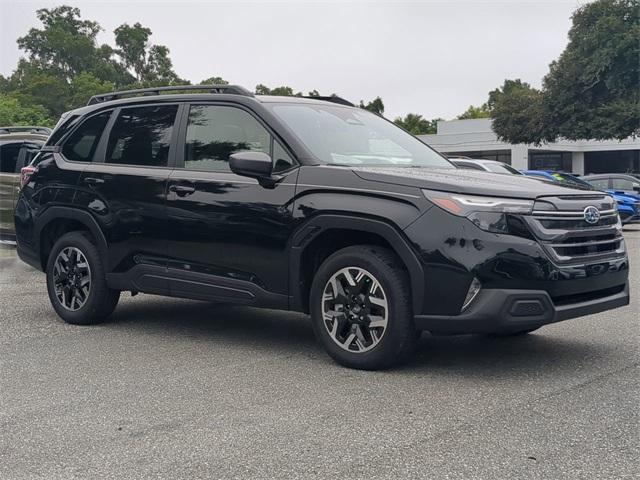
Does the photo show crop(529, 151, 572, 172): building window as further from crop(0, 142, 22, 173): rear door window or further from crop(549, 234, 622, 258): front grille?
crop(549, 234, 622, 258): front grille

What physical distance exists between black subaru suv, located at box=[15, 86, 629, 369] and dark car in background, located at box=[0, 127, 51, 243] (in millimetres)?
4458

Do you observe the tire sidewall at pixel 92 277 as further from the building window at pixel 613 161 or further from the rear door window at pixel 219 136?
the building window at pixel 613 161

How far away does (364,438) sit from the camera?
154 inches

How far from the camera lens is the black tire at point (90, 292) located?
6777 mm

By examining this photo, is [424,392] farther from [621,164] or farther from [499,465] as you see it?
[621,164]

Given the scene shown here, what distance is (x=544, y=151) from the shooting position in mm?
56344

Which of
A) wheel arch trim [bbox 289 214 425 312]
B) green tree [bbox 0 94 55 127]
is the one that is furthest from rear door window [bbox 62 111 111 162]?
green tree [bbox 0 94 55 127]

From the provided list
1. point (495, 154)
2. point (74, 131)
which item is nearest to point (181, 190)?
point (74, 131)

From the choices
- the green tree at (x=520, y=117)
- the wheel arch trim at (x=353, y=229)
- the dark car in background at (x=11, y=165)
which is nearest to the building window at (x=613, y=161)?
the green tree at (x=520, y=117)

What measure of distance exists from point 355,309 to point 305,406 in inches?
36.9

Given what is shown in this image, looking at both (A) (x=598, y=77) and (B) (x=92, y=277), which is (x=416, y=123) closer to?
(A) (x=598, y=77)

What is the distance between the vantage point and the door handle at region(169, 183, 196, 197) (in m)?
6.07

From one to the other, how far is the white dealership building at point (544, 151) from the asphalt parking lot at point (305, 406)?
50188 millimetres

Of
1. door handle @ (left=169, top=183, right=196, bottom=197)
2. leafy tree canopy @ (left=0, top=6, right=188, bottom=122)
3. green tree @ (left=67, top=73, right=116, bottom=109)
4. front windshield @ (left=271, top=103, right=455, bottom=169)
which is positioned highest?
leafy tree canopy @ (left=0, top=6, right=188, bottom=122)
